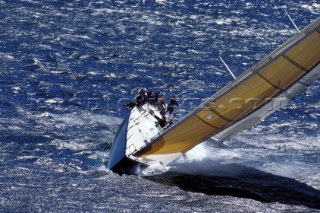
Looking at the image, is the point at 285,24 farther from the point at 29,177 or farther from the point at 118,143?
the point at 29,177

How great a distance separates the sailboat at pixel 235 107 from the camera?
1774 inches

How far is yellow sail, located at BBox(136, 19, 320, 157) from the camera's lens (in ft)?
147

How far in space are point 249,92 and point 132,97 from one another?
18.9 meters

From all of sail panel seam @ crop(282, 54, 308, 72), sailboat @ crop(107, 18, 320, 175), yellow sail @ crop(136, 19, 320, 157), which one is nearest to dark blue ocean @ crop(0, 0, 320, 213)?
sailboat @ crop(107, 18, 320, 175)

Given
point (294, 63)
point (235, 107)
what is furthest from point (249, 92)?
point (294, 63)

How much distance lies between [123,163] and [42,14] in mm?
38445

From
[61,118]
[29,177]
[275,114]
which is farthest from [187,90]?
[29,177]

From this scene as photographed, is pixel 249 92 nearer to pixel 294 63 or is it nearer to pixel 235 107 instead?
pixel 235 107

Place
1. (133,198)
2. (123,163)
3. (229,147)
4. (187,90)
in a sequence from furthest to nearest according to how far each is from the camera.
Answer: (187,90) < (229,147) < (123,163) < (133,198)

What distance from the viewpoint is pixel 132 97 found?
208 ft

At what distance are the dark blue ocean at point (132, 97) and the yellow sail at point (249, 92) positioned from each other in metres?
2.85

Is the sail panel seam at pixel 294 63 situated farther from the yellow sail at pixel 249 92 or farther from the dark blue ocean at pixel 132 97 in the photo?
the dark blue ocean at pixel 132 97

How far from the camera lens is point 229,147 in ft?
180

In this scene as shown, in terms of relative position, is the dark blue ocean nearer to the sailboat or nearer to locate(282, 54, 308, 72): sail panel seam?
the sailboat
